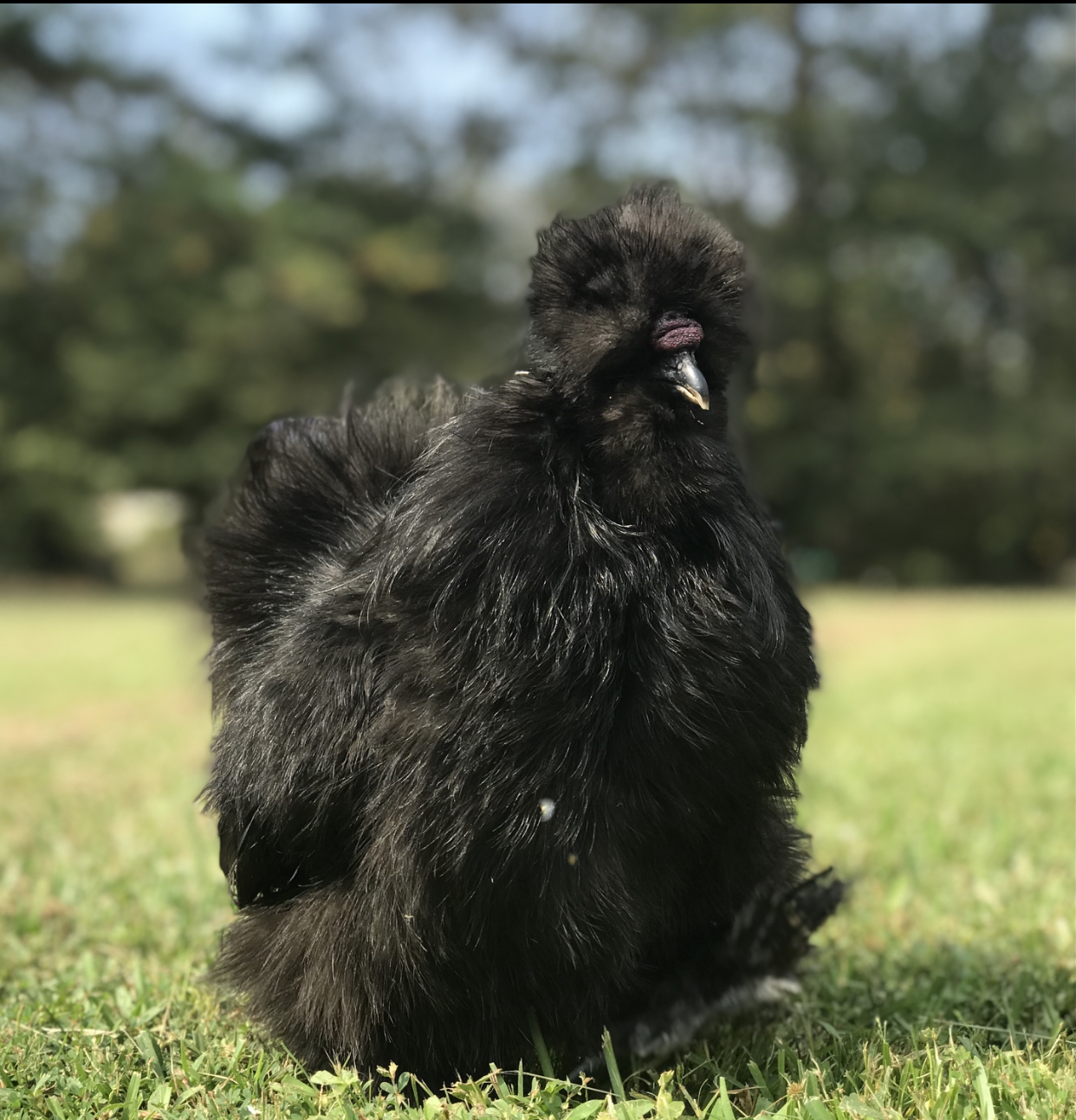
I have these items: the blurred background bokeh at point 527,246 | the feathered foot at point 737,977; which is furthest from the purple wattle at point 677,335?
the blurred background bokeh at point 527,246

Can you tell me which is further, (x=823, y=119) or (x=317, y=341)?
(x=823, y=119)

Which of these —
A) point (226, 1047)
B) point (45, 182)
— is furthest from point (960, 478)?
point (226, 1047)

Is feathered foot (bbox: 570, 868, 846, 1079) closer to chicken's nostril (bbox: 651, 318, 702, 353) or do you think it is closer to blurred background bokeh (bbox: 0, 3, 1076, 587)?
chicken's nostril (bbox: 651, 318, 702, 353)

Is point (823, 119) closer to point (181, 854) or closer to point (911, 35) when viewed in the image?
point (911, 35)

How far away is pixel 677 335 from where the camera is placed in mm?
2396

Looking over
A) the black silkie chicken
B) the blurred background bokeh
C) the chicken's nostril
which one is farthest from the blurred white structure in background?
the chicken's nostril

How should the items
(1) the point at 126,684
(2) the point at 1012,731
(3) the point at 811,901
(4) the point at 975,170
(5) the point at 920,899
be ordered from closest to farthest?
(3) the point at 811,901 < (5) the point at 920,899 < (2) the point at 1012,731 < (1) the point at 126,684 < (4) the point at 975,170

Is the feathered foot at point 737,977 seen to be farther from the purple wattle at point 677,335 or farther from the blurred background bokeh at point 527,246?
the blurred background bokeh at point 527,246

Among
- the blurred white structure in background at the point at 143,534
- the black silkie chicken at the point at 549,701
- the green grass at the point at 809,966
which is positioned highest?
the blurred white structure in background at the point at 143,534

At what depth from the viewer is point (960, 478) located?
27516 millimetres

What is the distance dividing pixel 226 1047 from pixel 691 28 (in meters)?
26.4

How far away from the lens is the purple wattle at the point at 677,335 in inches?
94.3

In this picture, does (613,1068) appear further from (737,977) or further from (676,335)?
(676,335)

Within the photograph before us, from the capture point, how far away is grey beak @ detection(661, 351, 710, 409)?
7.72 ft
